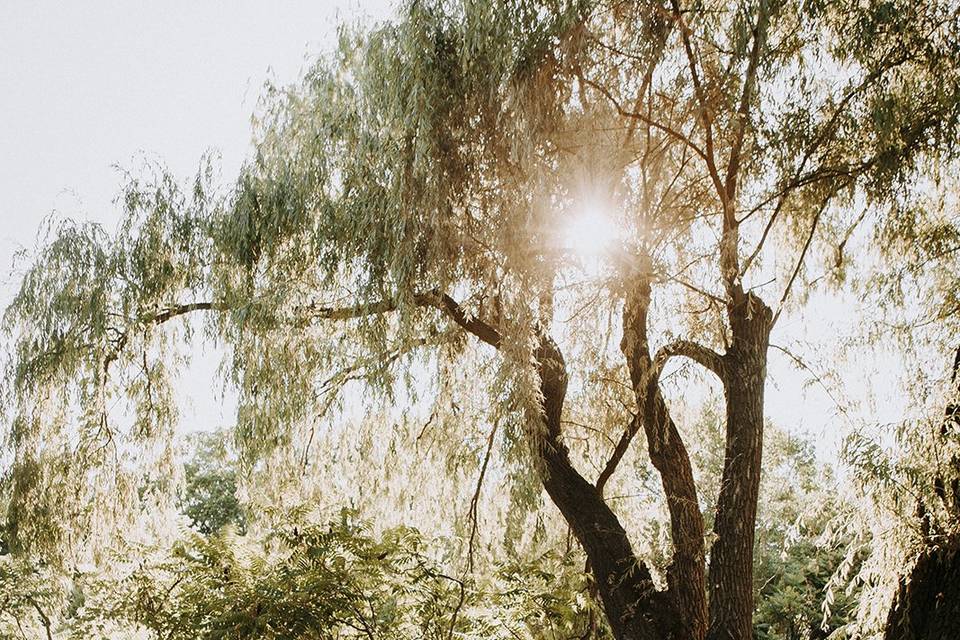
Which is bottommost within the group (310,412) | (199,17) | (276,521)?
(276,521)

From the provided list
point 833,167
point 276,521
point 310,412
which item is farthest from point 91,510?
point 833,167

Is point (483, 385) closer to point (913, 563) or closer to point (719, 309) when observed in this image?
point (719, 309)

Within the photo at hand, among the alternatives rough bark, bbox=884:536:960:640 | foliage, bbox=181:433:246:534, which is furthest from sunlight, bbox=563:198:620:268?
foliage, bbox=181:433:246:534

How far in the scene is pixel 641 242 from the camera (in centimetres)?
374

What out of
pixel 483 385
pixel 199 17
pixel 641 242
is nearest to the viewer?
pixel 641 242

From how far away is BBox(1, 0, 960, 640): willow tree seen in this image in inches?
139

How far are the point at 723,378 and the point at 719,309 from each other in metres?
0.42

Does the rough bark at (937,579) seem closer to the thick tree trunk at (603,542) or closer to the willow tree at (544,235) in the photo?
the willow tree at (544,235)

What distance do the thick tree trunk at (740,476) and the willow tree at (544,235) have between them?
12mm

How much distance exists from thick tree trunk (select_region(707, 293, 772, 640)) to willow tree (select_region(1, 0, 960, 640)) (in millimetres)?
12

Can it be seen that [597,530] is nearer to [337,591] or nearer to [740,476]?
[740,476]

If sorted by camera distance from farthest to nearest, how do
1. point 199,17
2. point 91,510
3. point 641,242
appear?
point 199,17, point 91,510, point 641,242

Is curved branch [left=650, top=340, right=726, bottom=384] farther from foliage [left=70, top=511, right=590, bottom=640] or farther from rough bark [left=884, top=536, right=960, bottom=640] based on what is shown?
foliage [left=70, top=511, right=590, bottom=640]

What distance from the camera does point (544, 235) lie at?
3.66 metres
